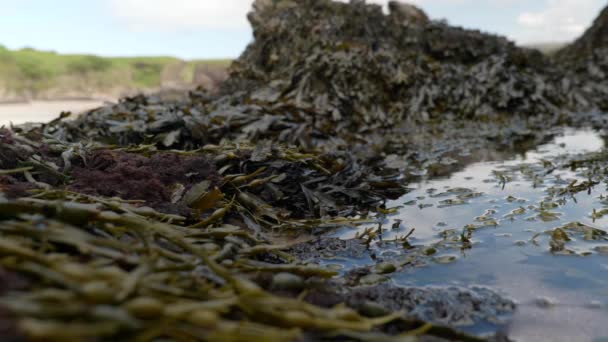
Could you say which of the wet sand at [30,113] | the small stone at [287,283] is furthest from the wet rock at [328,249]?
the wet sand at [30,113]

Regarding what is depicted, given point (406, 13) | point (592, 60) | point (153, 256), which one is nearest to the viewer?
point (153, 256)

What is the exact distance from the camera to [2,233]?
1050 mm

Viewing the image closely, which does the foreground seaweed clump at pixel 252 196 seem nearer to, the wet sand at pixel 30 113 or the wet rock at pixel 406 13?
the wet rock at pixel 406 13

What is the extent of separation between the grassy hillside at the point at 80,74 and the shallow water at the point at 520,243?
1796 cm

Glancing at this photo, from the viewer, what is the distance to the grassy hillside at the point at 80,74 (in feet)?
70.0

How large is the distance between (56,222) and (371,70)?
15.8ft

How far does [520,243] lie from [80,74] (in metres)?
26.2

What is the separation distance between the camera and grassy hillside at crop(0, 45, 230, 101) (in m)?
21.3

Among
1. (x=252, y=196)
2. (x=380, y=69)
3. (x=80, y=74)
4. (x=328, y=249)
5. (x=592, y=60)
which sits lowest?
(x=328, y=249)

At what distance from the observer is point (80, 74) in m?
23.9

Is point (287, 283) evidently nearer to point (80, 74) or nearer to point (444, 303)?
point (444, 303)

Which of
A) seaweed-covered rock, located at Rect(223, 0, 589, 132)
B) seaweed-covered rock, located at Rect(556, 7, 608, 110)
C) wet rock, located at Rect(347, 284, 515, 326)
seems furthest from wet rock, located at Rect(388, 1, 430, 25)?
wet rock, located at Rect(347, 284, 515, 326)

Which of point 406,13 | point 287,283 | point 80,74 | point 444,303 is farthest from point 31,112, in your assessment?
point 80,74

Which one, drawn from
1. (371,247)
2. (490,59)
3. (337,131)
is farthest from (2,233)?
(490,59)
